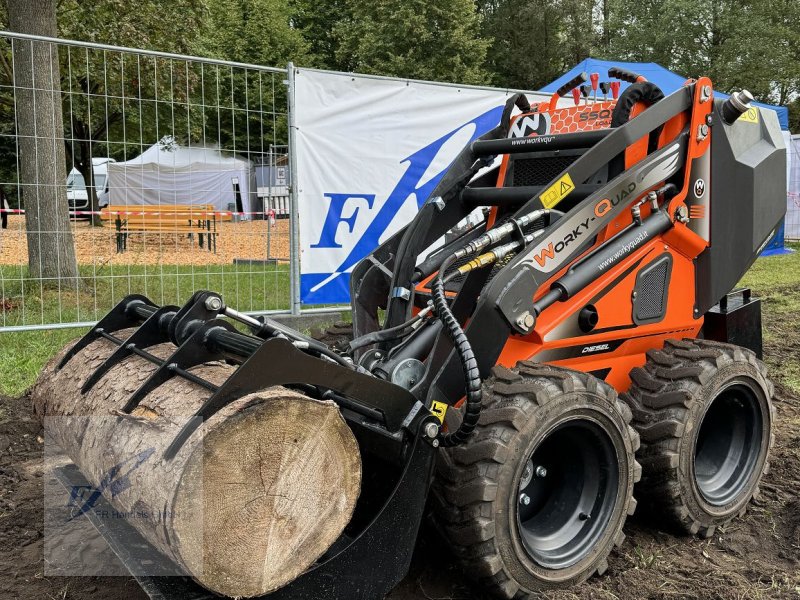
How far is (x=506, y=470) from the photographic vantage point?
266 cm

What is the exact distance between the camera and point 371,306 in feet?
13.6

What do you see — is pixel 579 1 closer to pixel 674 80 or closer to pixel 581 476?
pixel 674 80

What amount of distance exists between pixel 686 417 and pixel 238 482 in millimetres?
1978

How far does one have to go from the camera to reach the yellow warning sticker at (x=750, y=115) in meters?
3.87

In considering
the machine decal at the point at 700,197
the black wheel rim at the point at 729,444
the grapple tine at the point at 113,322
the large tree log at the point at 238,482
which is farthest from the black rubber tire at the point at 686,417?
the grapple tine at the point at 113,322

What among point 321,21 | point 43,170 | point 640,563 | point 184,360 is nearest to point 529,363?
point 640,563

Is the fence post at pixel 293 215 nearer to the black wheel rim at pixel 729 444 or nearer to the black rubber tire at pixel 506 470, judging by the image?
the black wheel rim at pixel 729 444

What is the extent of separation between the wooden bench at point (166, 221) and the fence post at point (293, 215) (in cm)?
109

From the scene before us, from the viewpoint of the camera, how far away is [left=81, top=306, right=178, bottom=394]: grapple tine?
9.90ft

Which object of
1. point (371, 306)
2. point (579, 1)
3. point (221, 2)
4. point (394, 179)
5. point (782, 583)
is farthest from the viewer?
point (579, 1)

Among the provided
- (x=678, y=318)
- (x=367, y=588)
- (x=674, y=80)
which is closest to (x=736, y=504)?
(x=678, y=318)

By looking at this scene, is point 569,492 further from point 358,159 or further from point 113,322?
point 358,159

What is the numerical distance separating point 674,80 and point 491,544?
1295 centimetres

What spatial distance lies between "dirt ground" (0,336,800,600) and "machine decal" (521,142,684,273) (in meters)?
1.26
